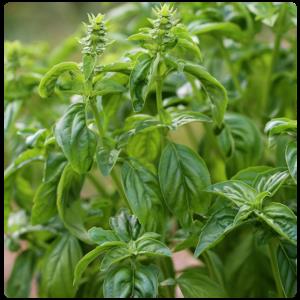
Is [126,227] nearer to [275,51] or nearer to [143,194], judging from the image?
[143,194]

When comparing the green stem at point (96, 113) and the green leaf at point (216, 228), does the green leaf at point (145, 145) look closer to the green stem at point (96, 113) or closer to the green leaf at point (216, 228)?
the green stem at point (96, 113)

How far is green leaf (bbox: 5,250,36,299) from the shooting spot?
1089 millimetres

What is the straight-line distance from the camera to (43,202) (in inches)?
35.6

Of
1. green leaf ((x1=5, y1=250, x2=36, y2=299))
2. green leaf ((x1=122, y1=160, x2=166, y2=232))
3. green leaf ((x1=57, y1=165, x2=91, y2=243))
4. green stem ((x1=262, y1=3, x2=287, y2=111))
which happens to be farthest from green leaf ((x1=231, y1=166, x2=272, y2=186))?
green leaf ((x1=5, y1=250, x2=36, y2=299))

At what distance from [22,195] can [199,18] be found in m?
0.44

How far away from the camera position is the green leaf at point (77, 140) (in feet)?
2.53

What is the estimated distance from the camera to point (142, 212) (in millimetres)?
780

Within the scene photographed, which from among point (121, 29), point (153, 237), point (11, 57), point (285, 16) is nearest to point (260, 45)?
point (285, 16)

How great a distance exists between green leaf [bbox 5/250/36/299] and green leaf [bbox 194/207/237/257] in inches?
18.4

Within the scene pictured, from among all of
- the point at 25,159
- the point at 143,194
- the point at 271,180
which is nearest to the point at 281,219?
the point at 271,180

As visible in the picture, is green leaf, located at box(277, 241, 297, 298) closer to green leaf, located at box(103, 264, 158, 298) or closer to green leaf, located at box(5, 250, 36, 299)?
green leaf, located at box(103, 264, 158, 298)

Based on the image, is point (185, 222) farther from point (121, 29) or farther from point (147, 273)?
point (121, 29)

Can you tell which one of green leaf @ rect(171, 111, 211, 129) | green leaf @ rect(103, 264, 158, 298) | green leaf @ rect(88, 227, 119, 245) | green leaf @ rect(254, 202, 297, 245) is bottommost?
green leaf @ rect(103, 264, 158, 298)

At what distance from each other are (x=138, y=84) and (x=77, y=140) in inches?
4.1
